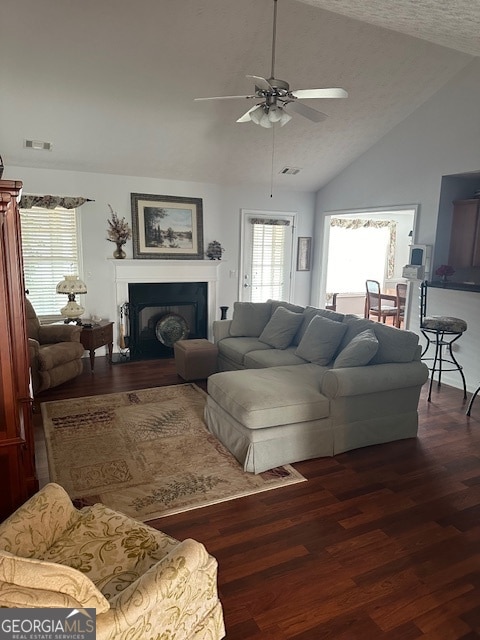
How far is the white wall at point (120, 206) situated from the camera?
5.55 metres

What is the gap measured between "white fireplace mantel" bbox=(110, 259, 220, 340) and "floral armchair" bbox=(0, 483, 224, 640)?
14.5ft

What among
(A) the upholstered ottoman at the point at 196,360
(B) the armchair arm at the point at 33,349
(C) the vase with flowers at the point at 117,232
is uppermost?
(C) the vase with flowers at the point at 117,232

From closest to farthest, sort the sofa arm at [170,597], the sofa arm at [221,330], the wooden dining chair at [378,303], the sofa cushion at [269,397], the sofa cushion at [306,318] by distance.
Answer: the sofa arm at [170,597] < the sofa cushion at [269,397] < the sofa cushion at [306,318] < the sofa arm at [221,330] < the wooden dining chair at [378,303]

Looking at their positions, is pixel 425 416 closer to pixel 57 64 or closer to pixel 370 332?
pixel 370 332

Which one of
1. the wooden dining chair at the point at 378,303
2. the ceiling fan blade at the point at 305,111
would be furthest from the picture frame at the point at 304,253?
the ceiling fan blade at the point at 305,111

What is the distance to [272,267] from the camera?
726cm

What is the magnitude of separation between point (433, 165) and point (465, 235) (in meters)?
0.96

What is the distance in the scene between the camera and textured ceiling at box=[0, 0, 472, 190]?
11.0ft

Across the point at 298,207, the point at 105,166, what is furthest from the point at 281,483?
the point at 298,207

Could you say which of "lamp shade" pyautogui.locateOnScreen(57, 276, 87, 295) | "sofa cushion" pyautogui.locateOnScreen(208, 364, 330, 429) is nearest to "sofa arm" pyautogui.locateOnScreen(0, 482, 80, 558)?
"sofa cushion" pyautogui.locateOnScreen(208, 364, 330, 429)

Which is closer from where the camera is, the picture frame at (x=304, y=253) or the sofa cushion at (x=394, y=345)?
the sofa cushion at (x=394, y=345)

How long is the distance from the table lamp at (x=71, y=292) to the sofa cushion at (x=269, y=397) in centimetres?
258

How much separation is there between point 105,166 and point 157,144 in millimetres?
818

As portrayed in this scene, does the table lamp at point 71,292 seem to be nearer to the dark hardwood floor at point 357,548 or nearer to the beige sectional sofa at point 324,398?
the beige sectional sofa at point 324,398
